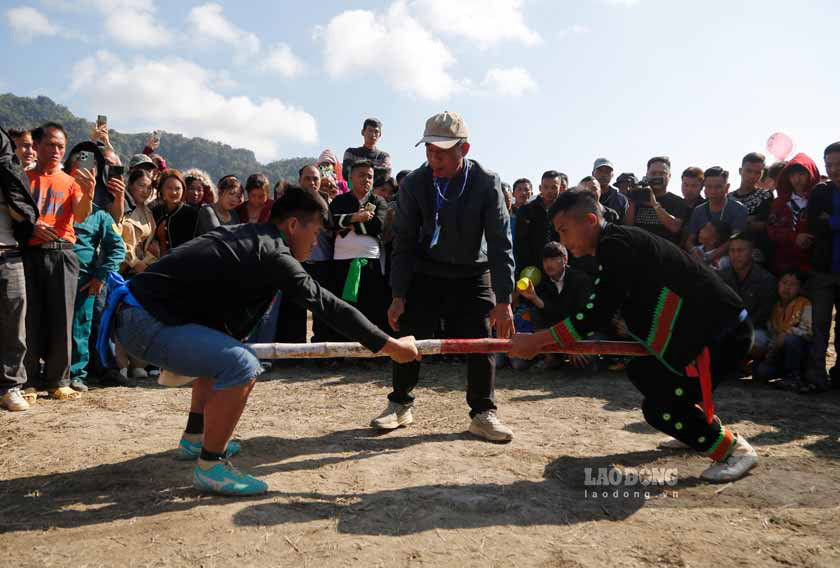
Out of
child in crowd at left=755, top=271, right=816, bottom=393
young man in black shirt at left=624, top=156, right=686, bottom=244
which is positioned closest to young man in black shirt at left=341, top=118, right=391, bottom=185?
young man in black shirt at left=624, top=156, right=686, bottom=244

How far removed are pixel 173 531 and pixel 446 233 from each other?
2.68 metres

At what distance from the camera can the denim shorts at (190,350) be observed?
3.25 metres

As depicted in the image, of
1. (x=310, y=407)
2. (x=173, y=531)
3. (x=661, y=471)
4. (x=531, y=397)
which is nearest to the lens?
(x=173, y=531)

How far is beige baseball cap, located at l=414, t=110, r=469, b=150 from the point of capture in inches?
169

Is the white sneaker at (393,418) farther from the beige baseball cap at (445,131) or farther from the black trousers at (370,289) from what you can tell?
the black trousers at (370,289)

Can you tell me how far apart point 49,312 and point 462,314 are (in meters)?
4.07

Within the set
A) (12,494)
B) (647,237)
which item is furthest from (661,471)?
(12,494)

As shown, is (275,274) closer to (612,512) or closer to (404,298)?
(404,298)

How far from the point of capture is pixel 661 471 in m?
3.87

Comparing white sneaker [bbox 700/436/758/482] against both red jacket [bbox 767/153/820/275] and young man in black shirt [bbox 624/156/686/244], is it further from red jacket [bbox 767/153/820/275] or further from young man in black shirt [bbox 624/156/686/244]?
young man in black shirt [bbox 624/156/686/244]

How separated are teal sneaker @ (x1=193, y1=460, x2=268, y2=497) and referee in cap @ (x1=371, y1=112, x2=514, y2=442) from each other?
4.60ft

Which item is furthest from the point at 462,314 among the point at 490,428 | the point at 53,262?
the point at 53,262

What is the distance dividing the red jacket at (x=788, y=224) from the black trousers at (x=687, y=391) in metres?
3.48

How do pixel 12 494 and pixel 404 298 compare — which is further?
pixel 404 298
